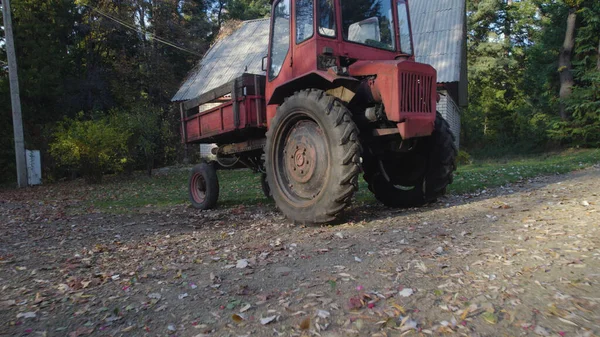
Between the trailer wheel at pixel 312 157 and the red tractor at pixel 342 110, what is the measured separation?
0.04ft

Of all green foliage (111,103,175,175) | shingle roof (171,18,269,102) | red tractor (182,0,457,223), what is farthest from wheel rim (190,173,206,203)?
shingle roof (171,18,269,102)

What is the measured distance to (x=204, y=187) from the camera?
8.03 m

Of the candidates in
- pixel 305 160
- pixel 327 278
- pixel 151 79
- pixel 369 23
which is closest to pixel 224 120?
pixel 305 160

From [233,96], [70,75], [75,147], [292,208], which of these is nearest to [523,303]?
[292,208]

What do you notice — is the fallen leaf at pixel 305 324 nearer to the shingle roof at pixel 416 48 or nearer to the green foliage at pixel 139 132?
the shingle roof at pixel 416 48

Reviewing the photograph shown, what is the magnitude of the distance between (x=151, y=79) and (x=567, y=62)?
22.4 meters

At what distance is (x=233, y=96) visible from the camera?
21.2ft

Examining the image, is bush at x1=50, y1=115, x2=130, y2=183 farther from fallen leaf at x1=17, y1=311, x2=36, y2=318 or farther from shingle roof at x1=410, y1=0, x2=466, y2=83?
fallen leaf at x1=17, y1=311, x2=36, y2=318

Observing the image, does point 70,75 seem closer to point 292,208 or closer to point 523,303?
point 292,208

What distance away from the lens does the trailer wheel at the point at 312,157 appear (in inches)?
178

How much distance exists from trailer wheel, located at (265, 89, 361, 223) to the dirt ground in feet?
Answer: 1.11

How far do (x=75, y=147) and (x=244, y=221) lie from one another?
1120 centimetres

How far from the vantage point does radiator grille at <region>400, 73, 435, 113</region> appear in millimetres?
4609

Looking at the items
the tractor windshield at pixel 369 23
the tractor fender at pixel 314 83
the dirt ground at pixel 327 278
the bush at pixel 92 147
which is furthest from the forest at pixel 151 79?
the tractor windshield at pixel 369 23
